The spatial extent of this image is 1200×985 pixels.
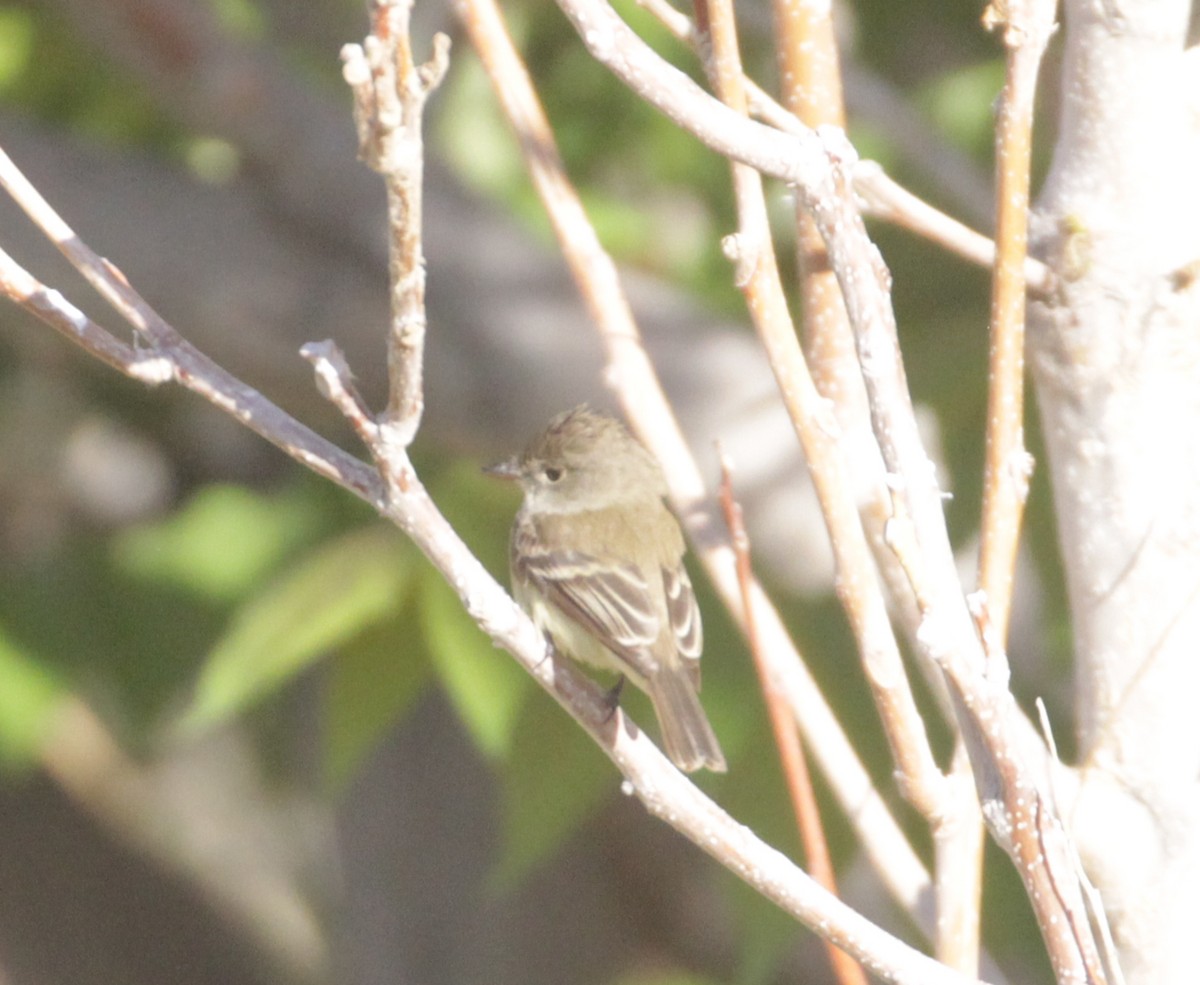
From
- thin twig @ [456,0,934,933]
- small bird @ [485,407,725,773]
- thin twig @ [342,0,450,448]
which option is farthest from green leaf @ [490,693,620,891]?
thin twig @ [342,0,450,448]

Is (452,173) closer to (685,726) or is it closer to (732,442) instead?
(732,442)

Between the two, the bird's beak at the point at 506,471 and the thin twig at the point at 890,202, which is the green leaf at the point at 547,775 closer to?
the bird's beak at the point at 506,471

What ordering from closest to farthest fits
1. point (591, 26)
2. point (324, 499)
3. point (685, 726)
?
point (591, 26) < point (685, 726) < point (324, 499)

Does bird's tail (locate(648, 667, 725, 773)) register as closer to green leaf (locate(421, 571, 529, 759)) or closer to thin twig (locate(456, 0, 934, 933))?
thin twig (locate(456, 0, 934, 933))

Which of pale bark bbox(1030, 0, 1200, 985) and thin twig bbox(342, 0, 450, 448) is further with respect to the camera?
pale bark bbox(1030, 0, 1200, 985)

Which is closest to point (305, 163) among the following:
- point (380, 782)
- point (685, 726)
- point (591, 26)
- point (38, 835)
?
point (380, 782)

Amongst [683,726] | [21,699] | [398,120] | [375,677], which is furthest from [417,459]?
[398,120]

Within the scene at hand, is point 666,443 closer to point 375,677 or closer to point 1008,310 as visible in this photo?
point 1008,310

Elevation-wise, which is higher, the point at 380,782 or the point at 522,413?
the point at 522,413
